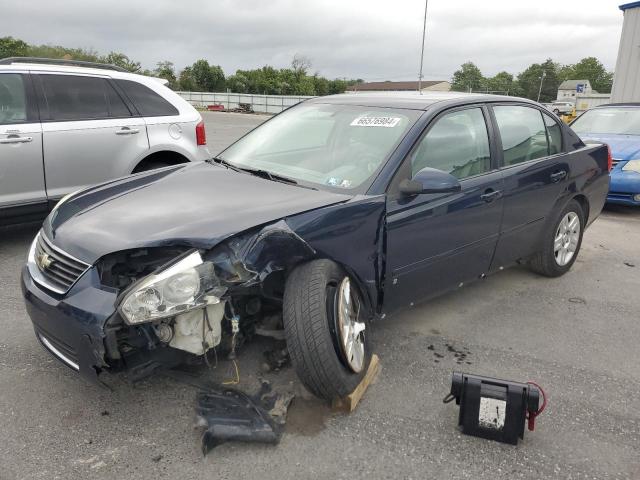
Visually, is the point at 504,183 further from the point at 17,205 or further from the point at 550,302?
the point at 17,205

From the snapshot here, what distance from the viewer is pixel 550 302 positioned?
4.21 m

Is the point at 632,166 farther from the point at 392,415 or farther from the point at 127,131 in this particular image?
the point at 127,131

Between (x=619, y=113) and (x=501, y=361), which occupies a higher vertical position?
(x=619, y=113)

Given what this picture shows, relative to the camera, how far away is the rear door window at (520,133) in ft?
12.8

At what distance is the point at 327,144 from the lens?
3.54m

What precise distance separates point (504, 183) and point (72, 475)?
124 inches

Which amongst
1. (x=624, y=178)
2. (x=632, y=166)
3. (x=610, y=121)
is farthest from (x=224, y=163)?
(x=610, y=121)

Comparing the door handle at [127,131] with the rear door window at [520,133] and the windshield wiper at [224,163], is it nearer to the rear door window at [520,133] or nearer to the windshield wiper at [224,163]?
the windshield wiper at [224,163]

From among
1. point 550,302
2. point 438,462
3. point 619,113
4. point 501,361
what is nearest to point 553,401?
point 501,361

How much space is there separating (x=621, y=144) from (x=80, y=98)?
23.6ft

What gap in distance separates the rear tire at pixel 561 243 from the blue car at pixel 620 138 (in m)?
2.88

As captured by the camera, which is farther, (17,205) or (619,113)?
(619,113)

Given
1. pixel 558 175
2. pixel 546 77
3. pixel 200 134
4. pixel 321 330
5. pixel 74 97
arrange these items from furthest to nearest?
pixel 546 77 → pixel 200 134 → pixel 74 97 → pixel 558 175 → pixel 321 330

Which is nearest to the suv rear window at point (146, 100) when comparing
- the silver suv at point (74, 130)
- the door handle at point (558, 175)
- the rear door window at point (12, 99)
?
the silver suv at point (74, 130)
